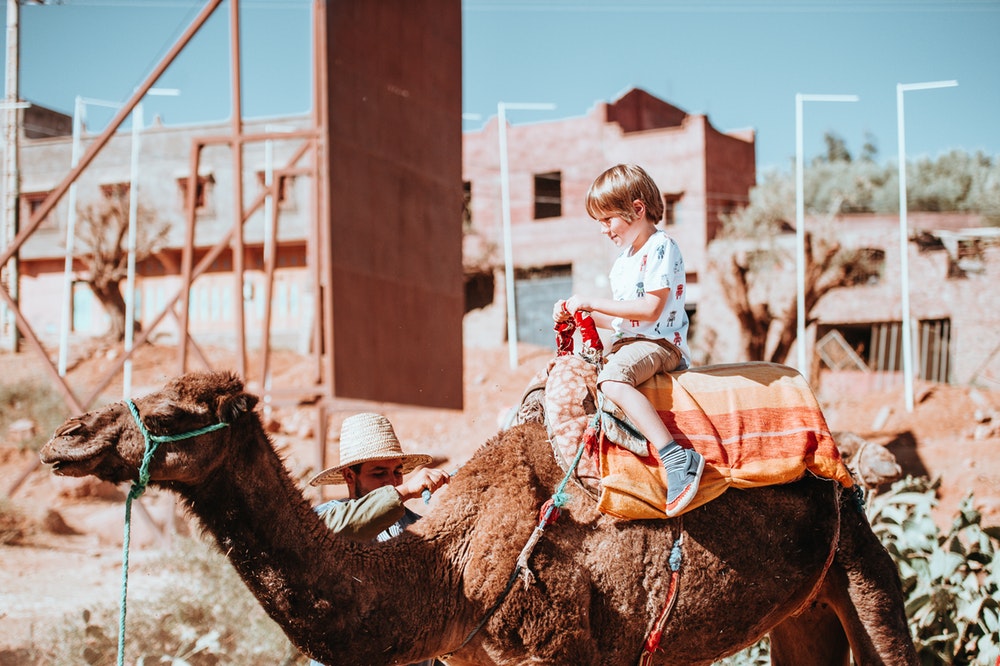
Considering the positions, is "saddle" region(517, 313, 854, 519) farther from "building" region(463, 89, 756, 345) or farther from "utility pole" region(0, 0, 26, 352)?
"building" region(463, 89, 756, 345)

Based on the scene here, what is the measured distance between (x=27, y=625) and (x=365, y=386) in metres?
5.28

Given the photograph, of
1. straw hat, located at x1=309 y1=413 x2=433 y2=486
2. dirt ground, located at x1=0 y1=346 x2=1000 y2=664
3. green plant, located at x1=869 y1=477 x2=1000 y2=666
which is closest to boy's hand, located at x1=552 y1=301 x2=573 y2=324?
straw hat, located at x1=309 y1=413 x2=433 y2=486

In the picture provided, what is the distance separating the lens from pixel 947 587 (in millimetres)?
6852

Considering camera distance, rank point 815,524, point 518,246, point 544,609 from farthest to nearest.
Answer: point 518,246 < point 815,524 < point 544,609

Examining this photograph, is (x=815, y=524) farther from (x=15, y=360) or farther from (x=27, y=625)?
(x=15, y=360)

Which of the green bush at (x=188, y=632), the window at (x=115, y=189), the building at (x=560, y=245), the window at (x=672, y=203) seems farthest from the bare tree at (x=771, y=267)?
A: the window at (x=115, y=189)

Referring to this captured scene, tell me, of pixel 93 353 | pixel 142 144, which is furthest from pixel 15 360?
pixel 142 144

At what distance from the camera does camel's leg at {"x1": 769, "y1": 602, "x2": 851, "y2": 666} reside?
5.05 metres

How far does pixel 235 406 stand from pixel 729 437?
2.11m

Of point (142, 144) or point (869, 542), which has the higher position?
point (142, 144)

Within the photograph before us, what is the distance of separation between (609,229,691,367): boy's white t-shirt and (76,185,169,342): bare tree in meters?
26.6

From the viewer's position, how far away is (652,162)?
103 feet

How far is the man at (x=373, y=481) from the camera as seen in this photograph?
402 centimetres

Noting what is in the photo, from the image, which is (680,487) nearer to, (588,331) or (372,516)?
(588,331)
